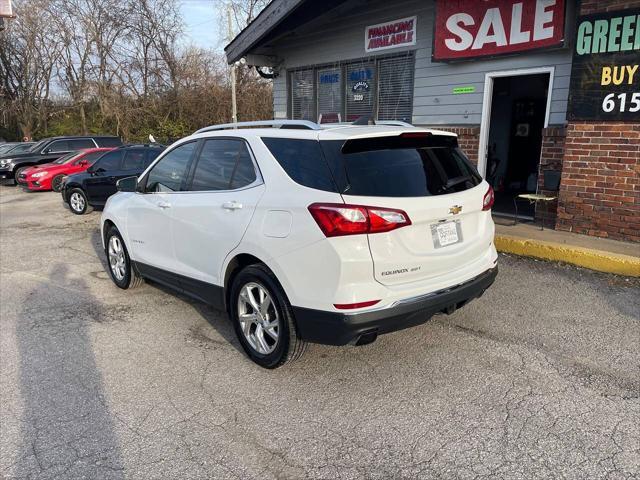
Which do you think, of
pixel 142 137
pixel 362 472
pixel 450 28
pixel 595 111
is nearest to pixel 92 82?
pixel 142 137

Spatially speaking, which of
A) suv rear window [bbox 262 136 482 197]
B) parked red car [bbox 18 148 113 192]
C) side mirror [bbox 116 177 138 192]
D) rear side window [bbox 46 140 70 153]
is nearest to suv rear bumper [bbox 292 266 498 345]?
suv rear window [bbox 262 136 482 197]

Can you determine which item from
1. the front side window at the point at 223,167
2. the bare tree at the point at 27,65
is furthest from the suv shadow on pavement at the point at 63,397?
the bare tree at the point at 27,65

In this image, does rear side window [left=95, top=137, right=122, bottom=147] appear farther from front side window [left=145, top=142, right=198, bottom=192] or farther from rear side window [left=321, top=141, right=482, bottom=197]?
rear side window [left=321, top=141, right=482, bottom=197]

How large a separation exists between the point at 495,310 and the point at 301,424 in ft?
8.34

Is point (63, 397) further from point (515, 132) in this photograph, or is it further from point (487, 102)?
point (515, 132)

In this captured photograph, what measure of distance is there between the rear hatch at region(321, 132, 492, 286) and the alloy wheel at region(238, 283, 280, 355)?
90cm

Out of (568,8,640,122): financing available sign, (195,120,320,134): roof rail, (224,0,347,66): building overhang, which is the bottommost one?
(195,120,320,134): roof rail

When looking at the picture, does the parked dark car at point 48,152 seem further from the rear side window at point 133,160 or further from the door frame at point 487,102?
the door frame at point 487,102

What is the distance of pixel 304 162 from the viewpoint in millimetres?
3299

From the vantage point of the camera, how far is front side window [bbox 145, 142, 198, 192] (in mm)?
4441

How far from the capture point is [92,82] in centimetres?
3322

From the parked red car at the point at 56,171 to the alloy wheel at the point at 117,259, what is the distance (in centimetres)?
1065

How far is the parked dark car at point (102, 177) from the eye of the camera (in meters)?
11.5

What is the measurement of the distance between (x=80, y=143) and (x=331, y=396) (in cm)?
1816
